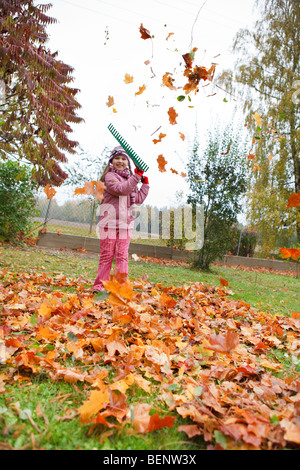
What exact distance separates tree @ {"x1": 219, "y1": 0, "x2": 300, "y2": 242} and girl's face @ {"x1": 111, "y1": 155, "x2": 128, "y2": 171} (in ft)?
27.7

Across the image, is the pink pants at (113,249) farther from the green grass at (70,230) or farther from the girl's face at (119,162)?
the green grass at (70,230)

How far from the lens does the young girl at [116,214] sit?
10.3 ft

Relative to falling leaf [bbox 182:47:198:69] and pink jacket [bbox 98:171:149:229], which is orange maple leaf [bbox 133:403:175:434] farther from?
falling leaf [bbox 182:47:198:69]

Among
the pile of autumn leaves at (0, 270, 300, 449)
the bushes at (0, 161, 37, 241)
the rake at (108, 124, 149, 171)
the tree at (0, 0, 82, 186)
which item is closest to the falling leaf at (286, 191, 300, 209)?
the pile of autumn leaves at (0, 270, 300, 449)

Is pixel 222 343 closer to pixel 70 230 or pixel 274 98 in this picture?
pixel 70 230

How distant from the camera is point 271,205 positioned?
1070 cm

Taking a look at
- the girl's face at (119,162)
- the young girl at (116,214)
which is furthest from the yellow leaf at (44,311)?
the girl's face at (119,162)

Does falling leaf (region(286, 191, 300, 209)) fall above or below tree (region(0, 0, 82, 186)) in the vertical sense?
below

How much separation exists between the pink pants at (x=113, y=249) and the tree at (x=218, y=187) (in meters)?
4.68

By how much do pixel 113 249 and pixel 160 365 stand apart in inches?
70.5

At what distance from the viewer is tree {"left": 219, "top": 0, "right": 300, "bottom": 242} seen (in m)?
10.9
